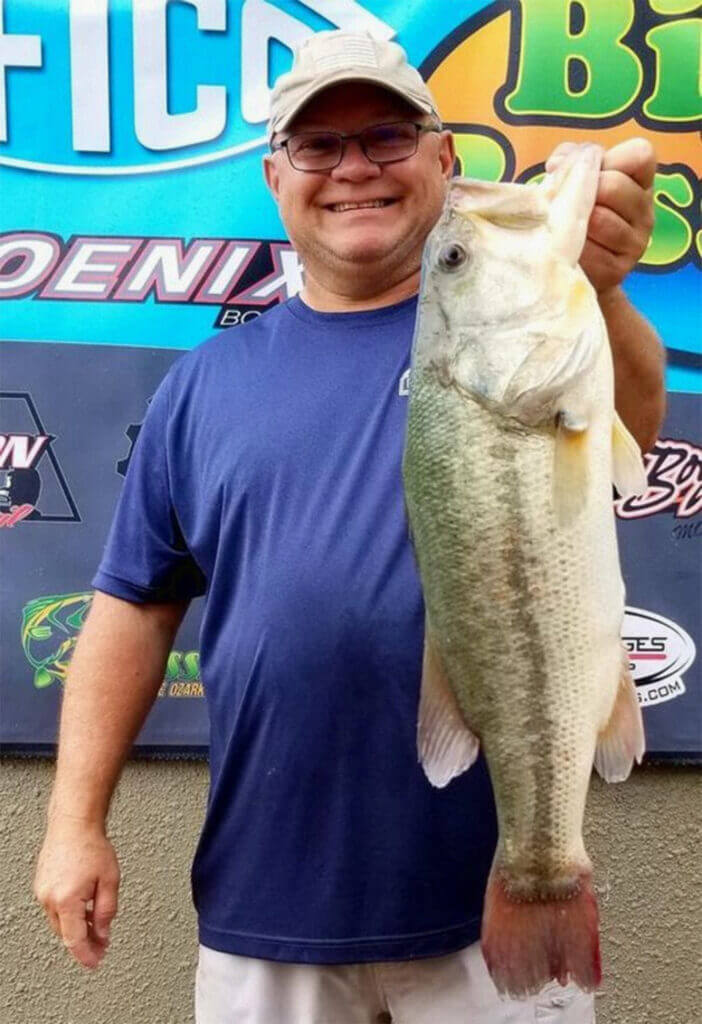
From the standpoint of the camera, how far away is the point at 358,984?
191cm

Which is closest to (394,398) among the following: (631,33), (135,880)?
(631,33)

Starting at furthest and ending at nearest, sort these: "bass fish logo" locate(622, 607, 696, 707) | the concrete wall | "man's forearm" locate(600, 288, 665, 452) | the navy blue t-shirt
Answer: the concrete wall, "bass fish logo" locate(622, 607, 696, 707), the navy blue t-shirt, "man's forearm" locate(600, 288, 665, 452)

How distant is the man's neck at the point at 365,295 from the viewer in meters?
2.02

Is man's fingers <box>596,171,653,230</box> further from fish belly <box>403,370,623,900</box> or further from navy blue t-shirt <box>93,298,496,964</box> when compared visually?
navy blue t-shirt <box>93,298,496,964</box>

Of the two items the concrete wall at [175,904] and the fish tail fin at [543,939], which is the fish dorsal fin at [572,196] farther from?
the concrete wall at [175,904]

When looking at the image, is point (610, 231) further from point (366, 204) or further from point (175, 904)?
point (175, 904)

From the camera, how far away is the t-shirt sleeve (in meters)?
2.09

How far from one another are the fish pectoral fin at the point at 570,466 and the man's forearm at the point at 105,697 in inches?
42.3

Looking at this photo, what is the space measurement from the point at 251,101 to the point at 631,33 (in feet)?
3.24

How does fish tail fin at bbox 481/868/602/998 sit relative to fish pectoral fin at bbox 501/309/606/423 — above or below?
below

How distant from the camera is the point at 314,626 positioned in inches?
71.0

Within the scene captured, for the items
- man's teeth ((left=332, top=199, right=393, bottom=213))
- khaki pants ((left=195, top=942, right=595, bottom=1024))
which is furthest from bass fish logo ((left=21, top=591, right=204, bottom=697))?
Result: man's teeth ((left=332, top=199, right=393, bottom=213))

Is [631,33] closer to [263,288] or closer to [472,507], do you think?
[263,288]

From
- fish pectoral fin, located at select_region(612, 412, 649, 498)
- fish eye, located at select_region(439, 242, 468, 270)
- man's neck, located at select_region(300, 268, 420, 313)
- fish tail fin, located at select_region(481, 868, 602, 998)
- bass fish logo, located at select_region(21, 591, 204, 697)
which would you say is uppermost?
fish eye, located at select_region(439, 242, 468, 270)
